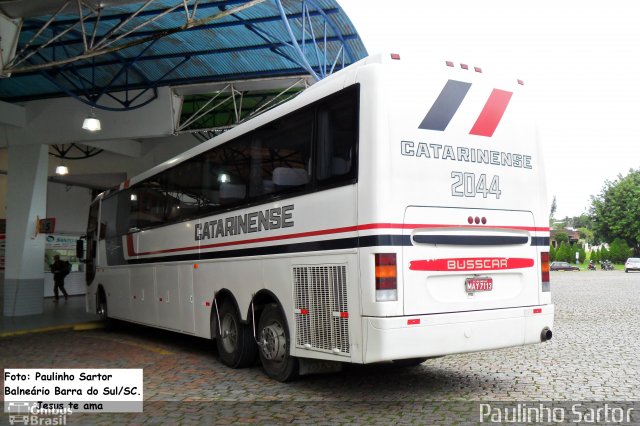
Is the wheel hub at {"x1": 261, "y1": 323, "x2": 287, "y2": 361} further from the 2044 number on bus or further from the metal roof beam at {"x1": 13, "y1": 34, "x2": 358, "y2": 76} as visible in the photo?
the metal roof beam at {"x1": 13, "y1": 34, "x2": 358, "y2": 76}

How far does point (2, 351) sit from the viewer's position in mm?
11359

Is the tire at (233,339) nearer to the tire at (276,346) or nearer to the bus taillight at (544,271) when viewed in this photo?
the tire at (276,346)

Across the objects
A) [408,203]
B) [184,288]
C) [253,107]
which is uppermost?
[253,107]

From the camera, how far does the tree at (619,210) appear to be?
80.9 m

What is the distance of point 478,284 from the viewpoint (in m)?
6.72

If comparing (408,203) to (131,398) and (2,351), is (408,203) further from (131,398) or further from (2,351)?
(2,351)

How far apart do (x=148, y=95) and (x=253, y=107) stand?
413cm

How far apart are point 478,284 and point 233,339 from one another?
384cm

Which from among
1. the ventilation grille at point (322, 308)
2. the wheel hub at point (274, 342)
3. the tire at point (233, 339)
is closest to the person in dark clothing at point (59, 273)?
the tire at point (233, 339)

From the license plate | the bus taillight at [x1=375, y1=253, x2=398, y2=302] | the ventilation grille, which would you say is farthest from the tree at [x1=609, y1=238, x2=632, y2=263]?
the bus taillight at [x1=375, y1=253, x2=398, y2=302]

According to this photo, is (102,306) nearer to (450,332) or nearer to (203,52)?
(203,52)

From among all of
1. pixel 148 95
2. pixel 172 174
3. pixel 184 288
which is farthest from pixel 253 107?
pixel 184 288

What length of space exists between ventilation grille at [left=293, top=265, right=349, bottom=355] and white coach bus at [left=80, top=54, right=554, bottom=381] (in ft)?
0.06

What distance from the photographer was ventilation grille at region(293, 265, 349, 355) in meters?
6.54
